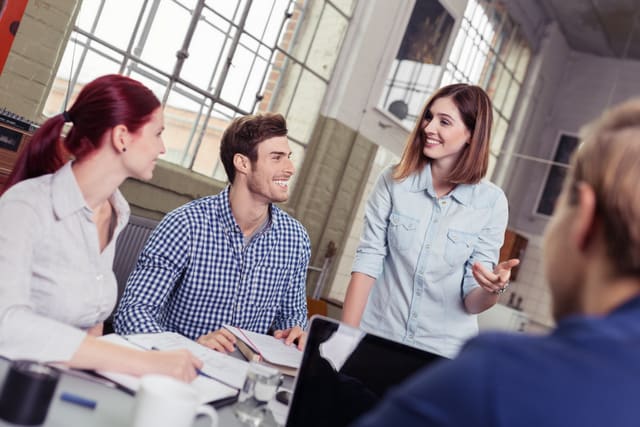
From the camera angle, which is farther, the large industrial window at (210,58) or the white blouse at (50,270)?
the large industrial window at (210,58)

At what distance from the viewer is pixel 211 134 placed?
178 inches

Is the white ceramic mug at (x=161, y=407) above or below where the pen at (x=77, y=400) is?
above

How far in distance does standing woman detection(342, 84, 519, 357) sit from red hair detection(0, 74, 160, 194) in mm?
903

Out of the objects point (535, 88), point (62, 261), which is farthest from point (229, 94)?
point (535, 88)

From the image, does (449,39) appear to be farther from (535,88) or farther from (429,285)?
(429,285)

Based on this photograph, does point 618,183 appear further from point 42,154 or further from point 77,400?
point 42,154

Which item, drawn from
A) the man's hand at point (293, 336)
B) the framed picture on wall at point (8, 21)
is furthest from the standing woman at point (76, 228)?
the framed picture on wall at point (8, 21)

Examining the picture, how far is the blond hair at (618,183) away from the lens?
54cm

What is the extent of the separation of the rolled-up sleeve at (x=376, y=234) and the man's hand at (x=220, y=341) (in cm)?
50

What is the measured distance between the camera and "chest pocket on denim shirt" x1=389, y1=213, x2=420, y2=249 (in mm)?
2010

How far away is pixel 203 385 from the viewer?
121 centimetres

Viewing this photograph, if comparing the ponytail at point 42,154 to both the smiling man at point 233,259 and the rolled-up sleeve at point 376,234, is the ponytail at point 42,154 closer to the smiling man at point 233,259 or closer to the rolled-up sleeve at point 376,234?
the smiling man at point 233,259

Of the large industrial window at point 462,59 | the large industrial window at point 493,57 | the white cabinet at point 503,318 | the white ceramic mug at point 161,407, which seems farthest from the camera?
the white cabinet at point 503,318

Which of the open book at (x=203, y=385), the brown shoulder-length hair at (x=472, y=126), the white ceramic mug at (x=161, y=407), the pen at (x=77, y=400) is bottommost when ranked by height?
the pen at (x=77, y=400)
